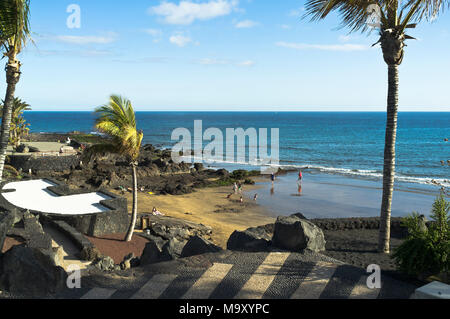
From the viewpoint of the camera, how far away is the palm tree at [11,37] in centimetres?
1084

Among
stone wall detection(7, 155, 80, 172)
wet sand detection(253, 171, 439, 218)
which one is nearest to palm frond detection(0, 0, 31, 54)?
wet sand detection(253, 171, 439, 218)

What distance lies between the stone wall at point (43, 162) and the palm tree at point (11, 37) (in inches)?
982

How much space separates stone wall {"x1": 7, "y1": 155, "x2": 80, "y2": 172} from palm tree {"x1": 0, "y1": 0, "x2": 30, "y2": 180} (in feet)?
81.8

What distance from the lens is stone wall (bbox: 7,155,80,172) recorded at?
35.9 metres

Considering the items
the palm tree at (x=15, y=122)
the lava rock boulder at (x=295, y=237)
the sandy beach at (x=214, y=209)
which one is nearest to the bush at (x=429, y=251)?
the lava rock boulder at (x=295, y=237)

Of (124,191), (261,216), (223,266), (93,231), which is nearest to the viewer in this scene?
(223,266)

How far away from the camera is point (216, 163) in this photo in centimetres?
5572

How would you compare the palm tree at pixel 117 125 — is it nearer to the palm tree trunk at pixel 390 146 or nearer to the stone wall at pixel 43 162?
the palm tree trunk at pixel 390 146

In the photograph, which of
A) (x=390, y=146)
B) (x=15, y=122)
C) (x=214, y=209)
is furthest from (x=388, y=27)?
(x=15, y=122)

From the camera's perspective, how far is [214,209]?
28047mm

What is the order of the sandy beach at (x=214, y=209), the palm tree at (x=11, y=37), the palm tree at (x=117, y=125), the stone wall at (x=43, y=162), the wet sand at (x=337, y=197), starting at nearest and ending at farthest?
the palm tree at (x=11, y=37) → the palm tree at (x=117, y=125) → the sandy beach at (x=214, y=209) → the wet sand at (x=337, y=197) → the stone wall at (x=43, y=162)
